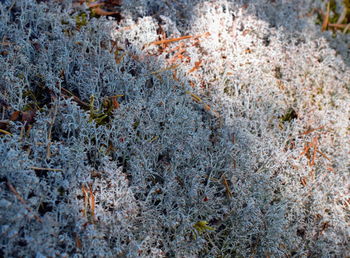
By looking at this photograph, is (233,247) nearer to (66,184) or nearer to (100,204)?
(100,204)

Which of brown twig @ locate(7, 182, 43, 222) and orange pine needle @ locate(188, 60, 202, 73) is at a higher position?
orange pine needle @ locate(188, 60, 202, 73)

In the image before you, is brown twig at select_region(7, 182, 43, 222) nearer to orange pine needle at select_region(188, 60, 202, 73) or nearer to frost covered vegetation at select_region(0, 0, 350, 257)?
frost covered vegetation at select_region(0, 0, 350, 257)

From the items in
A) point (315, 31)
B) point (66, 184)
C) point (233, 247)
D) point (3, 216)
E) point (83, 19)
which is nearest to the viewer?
point (3, 216)

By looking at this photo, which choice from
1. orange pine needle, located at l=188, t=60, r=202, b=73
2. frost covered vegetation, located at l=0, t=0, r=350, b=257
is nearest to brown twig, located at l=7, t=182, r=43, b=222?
frost covered vegetation, located at l=0, t=0, r=350, b=257

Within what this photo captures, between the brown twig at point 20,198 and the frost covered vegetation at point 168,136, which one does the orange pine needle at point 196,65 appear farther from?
the brown twig at point 20,198

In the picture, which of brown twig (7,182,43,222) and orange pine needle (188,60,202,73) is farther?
orange pine needle (188,60,202,73)

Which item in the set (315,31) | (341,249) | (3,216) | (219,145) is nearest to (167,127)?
(219,145)

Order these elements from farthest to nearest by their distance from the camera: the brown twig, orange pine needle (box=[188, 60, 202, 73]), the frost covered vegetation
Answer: orange pine needle (box=[188, 60, 202, 73]) < the frost covered vegetation < the brown twig

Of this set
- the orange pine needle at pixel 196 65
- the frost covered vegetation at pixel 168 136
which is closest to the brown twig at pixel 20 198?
the frost covered vegetation at pixel 168 136
